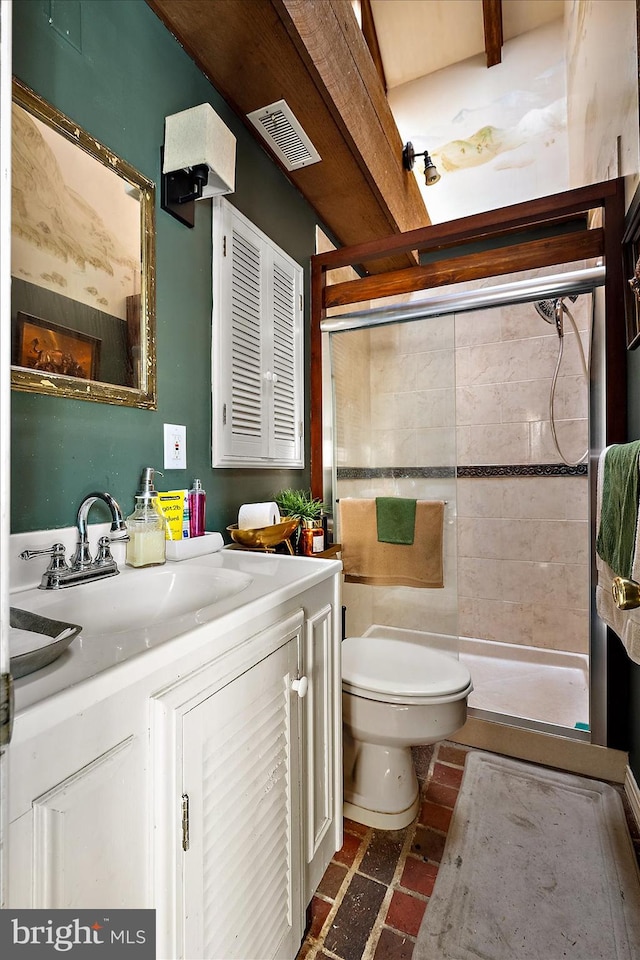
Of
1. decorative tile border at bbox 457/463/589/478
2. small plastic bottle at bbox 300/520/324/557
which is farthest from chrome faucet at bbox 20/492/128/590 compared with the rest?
decorative tile border at bbox 457/463/589/478

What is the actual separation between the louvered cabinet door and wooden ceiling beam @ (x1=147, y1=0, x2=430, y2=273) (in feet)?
5.35

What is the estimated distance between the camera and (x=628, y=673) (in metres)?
1.57

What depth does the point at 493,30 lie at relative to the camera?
93.8 inches

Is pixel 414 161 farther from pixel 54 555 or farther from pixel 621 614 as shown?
pixel 54 555

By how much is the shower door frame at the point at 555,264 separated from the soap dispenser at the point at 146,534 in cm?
107

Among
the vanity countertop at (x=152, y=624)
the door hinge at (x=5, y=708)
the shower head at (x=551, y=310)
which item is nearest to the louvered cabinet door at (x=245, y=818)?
the vanity countertop at (x=152, y=624)

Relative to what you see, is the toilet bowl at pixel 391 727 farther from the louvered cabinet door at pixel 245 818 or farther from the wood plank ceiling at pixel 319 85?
the wood plank ceiling at pixel 319 85

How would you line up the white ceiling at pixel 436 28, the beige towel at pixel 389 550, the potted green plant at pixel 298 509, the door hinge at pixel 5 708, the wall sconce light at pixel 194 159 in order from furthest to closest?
1. the white ceiling at pixel 436 28
2. the beige towel at pixel 389 550
3. the potted green plant at pixel 298 509
4. the wall sconce light at pixel 194 159
5. the door hinge at pixel 5 708

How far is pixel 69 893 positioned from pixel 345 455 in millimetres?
1712

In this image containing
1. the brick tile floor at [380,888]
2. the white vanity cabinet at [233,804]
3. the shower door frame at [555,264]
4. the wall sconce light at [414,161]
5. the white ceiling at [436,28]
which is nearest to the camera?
the white vanity cabinet at [233,804]

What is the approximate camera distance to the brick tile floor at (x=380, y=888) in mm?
1009

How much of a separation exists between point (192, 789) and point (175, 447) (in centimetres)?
87

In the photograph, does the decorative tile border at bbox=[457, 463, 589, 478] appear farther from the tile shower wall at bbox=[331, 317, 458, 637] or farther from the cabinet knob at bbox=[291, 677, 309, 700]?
the cabinet knob at bbox=[291, 677, 309, 700]

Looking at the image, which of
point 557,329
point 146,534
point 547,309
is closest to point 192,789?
point 146,534
